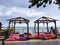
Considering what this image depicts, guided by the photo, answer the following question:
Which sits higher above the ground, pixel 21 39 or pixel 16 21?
pixel 16 21

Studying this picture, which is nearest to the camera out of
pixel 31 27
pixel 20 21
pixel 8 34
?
pixel 8 34

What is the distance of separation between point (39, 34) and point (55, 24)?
357 centimetres

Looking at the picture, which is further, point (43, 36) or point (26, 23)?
point (26, 23)

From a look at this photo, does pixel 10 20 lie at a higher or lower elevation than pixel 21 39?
higher

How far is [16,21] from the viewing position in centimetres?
3112

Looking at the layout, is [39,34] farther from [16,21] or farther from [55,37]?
[16,21]

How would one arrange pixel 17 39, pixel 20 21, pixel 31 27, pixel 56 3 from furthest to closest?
1. pixel 31 27
2. pixel 20 21
3. pixel 17 39
4. pixel 56 3

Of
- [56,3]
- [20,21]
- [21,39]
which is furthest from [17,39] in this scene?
[56,3]

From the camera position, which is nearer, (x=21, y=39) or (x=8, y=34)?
(x=21, y=39)

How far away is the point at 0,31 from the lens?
92.9 feet

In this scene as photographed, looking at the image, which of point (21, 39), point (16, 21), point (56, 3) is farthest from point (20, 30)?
point (56, 3)

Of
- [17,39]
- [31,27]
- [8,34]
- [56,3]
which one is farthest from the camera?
[31,27]

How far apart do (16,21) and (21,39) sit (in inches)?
222

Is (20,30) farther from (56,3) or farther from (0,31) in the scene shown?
(56,3)
